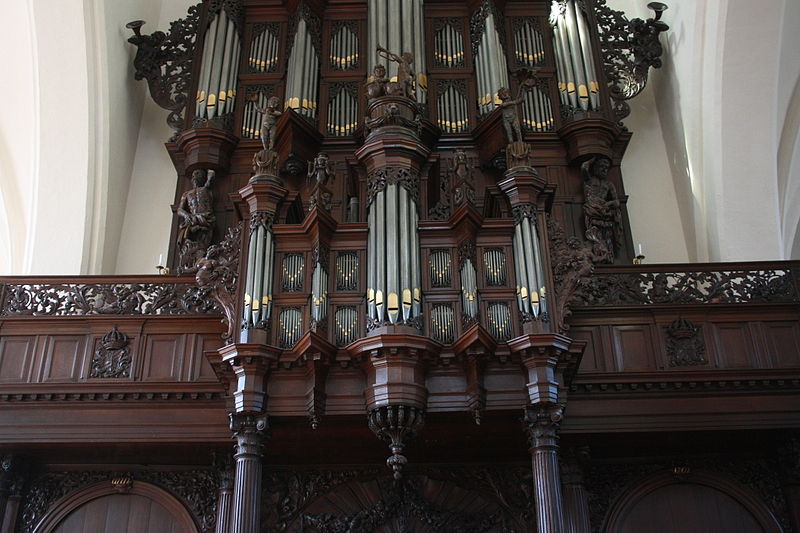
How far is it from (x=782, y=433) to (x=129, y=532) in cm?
851

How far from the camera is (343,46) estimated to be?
1543cm

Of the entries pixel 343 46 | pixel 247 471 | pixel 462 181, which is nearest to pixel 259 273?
pixel 247 471

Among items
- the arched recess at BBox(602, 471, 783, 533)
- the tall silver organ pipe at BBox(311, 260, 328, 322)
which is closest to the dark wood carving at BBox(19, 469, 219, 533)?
the tall silver organ pipe at BBox(311, 260, 328, 322)

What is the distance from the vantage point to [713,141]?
44.9ft

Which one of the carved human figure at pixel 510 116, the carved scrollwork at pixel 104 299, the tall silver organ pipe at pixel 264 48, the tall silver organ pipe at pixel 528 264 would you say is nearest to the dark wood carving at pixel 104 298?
the carved scrollwork at pixel 104 299

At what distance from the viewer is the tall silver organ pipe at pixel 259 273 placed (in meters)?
10.3

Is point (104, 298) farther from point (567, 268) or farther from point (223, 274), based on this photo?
point (567, 268)

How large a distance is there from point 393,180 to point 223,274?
2.42 metres

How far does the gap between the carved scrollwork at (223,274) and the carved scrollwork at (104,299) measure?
2.98ft

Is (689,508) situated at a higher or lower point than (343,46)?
lower

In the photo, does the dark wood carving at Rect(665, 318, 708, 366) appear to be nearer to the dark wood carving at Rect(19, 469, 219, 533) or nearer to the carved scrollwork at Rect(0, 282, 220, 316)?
the carved scrollwork at Rect(0, 282, 220, 316)

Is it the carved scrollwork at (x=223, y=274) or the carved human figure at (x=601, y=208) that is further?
the carved human figure at (x=601, y=208)

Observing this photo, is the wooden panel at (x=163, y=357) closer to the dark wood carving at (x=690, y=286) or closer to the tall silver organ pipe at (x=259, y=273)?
the tall silver organ pipe at (x=259, y=273)

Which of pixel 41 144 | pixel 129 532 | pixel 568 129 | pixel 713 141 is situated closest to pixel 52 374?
pixel 129 532
